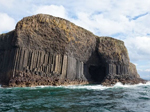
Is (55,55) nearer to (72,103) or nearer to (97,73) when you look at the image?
(97,73)

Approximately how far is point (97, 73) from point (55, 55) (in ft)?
74.3

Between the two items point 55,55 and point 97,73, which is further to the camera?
point 97,73

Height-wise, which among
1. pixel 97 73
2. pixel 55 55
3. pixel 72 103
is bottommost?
pixel 72 103

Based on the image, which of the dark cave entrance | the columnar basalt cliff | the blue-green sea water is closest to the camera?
the blue-green sea water

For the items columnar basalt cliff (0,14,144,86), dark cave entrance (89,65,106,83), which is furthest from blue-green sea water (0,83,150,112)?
dark cave entrance (89,65,106,83)

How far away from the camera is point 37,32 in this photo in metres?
36.2

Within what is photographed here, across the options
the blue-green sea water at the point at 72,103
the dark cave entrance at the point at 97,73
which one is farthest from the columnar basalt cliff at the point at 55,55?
the blue-green sea water at the point at 72,103

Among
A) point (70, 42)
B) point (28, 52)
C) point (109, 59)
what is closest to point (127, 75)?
point (109, 59)

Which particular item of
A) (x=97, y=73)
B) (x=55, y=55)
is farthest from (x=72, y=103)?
(x=97, y=73)

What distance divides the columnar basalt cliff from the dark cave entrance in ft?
1.14

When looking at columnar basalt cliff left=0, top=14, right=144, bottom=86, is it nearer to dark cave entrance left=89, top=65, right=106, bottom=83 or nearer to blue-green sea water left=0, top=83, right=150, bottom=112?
dark cave entrance left=89, top=65, right=106, bottom=83

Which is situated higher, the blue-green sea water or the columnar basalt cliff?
the columnar basalt cliff

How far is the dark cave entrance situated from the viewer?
2080 inches

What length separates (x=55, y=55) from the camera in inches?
1446
